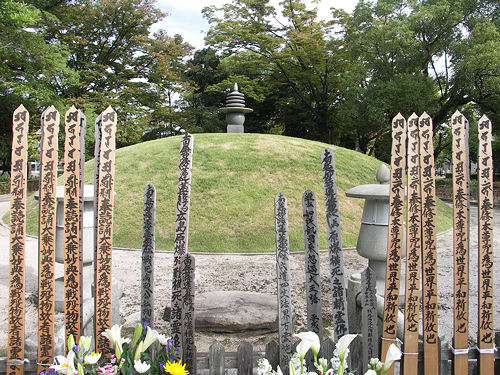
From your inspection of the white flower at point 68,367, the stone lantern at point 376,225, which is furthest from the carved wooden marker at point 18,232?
the stone lantern at point 376,225

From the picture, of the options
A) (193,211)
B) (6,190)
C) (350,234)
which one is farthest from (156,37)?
(350,234)

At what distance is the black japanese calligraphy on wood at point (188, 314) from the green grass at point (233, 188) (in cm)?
545

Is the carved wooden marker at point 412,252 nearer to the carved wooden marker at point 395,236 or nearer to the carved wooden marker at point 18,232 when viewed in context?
the carved wooden marker at point 395,236

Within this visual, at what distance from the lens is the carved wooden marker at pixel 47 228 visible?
215cm

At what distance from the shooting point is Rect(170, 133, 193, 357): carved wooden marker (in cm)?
220

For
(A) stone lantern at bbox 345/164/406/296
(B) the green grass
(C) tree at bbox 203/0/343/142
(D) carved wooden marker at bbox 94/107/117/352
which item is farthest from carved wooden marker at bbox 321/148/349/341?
(C) tree at bbox 203/0/343/142

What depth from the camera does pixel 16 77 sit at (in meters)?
14.1

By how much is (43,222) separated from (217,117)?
70.9 ft

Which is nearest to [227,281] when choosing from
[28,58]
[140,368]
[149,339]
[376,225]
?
[376,225]

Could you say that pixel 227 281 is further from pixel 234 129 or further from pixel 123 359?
pixel 234 129

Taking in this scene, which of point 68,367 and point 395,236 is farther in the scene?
point 395,236

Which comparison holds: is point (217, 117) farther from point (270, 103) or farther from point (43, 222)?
point (43, 222)

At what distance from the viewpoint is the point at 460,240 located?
7.38 ft

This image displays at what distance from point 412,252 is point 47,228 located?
2.21 m
